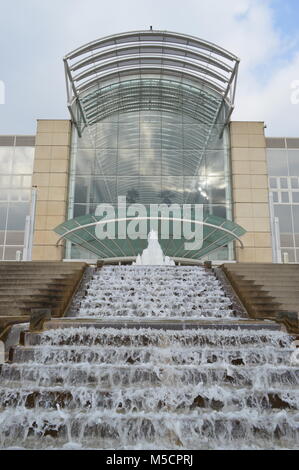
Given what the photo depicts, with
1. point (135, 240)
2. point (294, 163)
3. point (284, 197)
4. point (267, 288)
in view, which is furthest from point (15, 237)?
point (294, 163)

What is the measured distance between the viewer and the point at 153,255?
2014cm

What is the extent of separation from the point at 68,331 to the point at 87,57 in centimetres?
1944

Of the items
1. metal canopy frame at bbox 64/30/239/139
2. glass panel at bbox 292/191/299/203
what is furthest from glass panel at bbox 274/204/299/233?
metal canopy frame at bbox 64/30/239/139

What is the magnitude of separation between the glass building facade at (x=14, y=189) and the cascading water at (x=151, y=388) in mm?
19324

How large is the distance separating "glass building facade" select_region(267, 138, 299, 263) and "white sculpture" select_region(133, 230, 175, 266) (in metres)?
8.93

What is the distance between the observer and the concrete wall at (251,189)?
23.0 metres

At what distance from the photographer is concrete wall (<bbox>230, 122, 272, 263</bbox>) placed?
75.4 ft

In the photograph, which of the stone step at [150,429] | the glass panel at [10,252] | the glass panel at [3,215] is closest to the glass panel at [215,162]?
the glass panel at [10,252]

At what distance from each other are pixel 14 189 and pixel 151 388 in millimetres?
23343

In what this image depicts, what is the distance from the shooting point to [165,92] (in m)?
25.5

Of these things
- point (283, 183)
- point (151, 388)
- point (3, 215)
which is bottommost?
point (151, 388)

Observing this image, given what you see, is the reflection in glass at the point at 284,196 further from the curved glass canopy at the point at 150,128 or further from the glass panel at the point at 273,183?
the curved glass canopy at the point at 150,128

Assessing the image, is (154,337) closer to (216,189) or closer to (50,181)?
(216,189)
